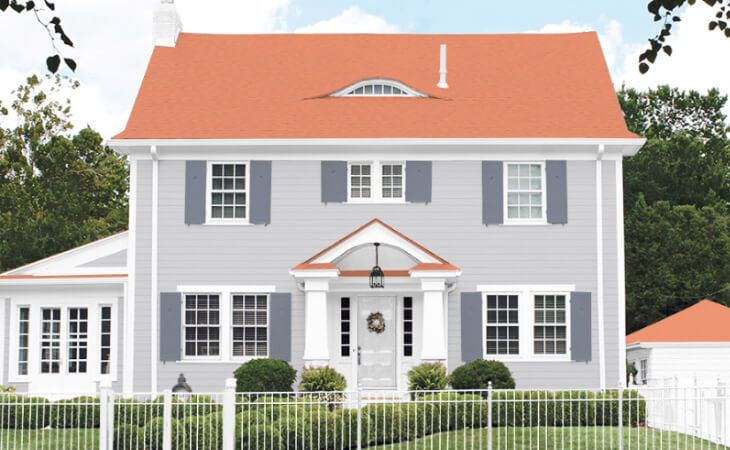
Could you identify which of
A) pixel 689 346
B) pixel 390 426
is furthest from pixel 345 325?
pixel 689 346

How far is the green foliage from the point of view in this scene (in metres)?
23.6

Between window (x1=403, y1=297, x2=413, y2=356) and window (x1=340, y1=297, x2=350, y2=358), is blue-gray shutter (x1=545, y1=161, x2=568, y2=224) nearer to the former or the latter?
window (x1=403, y1=297, x2=413, y2=356)

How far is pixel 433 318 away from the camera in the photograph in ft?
79.9

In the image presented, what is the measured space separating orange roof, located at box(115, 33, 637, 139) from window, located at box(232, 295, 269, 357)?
3701 mm

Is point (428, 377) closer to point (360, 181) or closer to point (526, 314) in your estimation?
point (526, 314)

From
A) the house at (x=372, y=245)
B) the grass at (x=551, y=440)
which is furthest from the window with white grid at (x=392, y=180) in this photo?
the grass at (x=551, y=440)

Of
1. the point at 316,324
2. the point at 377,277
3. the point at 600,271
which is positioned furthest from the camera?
the point at 600,271

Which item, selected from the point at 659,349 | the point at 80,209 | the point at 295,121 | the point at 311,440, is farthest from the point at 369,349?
the point at 80,209

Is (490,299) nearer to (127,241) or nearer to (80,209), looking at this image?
(127,241)

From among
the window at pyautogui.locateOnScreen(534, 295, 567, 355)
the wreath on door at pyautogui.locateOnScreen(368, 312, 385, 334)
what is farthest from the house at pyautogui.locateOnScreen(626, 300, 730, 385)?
the wreath on door at pyautogui.locateOnScreen(368, 312, 385, 334)

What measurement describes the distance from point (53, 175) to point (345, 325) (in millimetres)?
27364

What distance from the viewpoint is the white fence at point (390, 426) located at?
58.3ft

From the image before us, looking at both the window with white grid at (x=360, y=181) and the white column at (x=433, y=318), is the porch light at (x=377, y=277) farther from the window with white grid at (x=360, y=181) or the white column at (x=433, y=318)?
the window with white grid at (x=360, y=181)

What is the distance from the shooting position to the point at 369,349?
25625 mm
